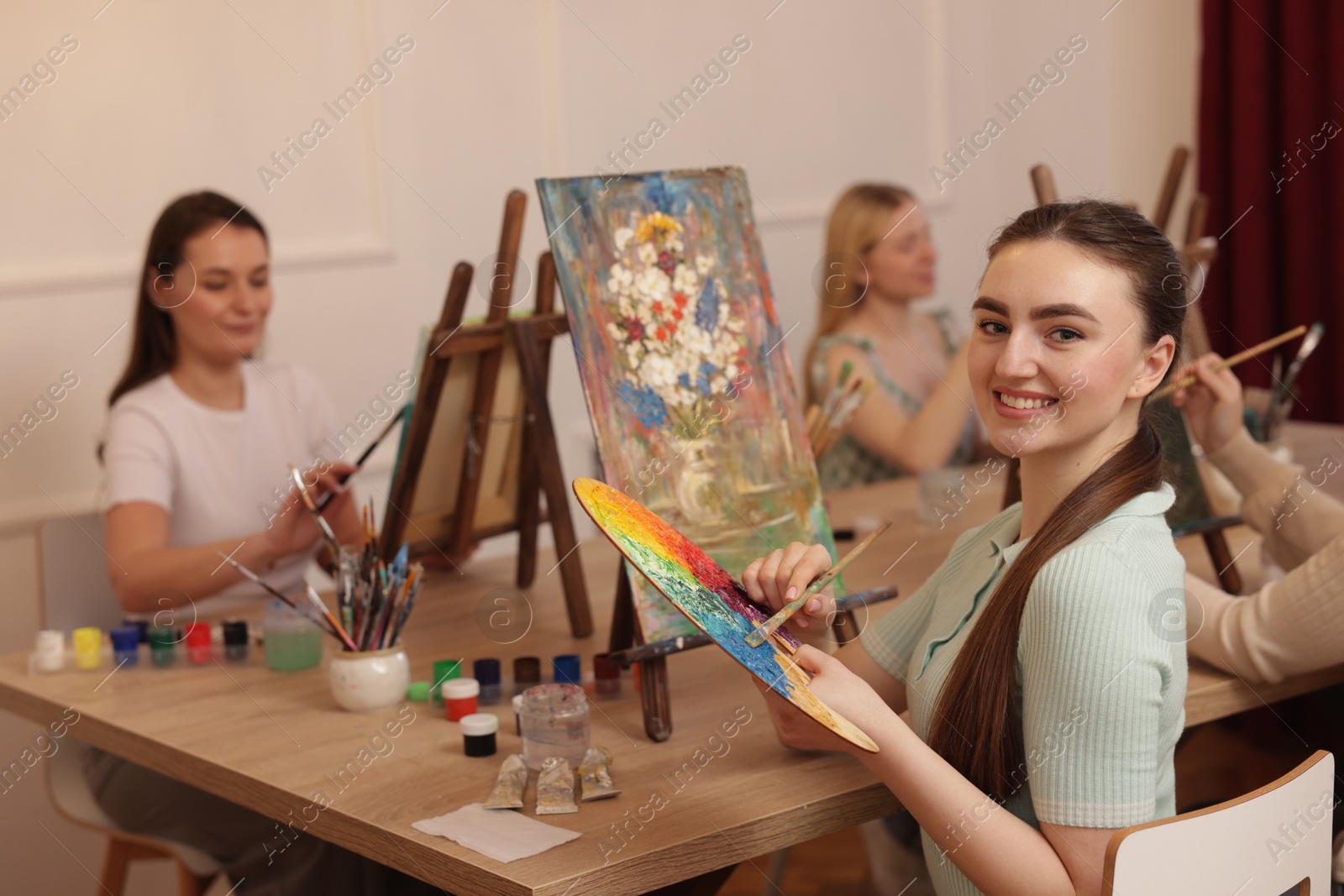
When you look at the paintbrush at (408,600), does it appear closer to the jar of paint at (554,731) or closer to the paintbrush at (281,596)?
the paintbrush at (281,596)

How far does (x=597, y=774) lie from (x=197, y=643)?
2.67 feet

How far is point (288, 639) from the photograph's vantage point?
1913 mm

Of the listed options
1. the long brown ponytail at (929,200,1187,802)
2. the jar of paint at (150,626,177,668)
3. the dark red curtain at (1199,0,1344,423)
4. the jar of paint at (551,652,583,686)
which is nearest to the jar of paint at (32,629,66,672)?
the jar of paint at (150,626,177,668)

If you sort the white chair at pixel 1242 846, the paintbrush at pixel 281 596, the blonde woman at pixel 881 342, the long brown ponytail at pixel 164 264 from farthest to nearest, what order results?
1. the blonde woman at pixel 881 342
2. the long brown ponytail at pixel 164 264
3. the paintbrush at pixel 281 596
4. the white chair at pixel 1242 846

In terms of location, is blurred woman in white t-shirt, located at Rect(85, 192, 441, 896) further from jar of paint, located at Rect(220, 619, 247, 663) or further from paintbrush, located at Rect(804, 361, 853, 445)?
paintbrush, located at Rect(804, 361, 853, 445)

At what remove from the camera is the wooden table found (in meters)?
1.31

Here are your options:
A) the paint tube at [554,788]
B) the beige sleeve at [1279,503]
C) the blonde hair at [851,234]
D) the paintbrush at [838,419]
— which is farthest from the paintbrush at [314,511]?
the blonde hair at [851,234]

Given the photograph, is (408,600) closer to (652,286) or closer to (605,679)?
(605,679)

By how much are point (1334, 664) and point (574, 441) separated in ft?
7.92

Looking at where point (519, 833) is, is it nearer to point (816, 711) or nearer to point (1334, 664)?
point (816, 711)

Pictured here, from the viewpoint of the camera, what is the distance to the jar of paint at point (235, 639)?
6.51 feet

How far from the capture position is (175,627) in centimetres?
202

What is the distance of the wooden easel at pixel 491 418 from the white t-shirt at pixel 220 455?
35cm

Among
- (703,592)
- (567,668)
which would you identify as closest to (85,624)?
(567,668)
